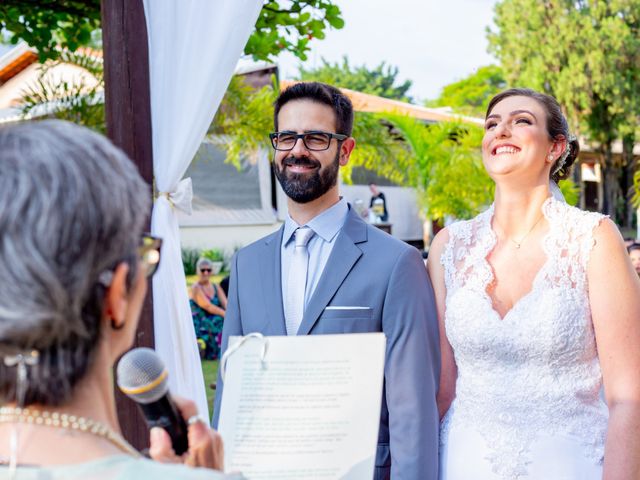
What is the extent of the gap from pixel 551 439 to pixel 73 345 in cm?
A: 197

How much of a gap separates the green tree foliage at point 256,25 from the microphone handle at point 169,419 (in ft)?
14.7

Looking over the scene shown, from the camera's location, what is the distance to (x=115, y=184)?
4.09 ft

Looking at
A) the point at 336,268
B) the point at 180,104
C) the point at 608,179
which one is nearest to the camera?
the point at 336,268

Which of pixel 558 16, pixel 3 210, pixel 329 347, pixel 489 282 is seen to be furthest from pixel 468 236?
pixel 558 16

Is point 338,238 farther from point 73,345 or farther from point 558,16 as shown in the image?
point 558,16

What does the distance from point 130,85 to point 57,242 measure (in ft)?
8.68

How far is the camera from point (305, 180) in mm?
2775

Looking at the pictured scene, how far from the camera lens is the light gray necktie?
2.69 m

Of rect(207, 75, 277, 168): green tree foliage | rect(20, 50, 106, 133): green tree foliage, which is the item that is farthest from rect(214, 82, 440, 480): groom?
rect(207, 75, 277, 168): green tree foliage

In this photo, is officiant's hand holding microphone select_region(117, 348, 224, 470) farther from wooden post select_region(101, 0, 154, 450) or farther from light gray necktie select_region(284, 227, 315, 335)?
wooden post select_region(101, 0, 154, 450)

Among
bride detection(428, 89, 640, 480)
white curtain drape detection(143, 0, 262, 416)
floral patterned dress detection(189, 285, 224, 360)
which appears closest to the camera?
bride detection(428, 89, 640, 480)

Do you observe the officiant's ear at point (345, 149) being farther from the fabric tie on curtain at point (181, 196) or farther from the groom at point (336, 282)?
the fabric tie on curtain at point (181, 196)

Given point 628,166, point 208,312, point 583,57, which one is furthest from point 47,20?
point 628,166

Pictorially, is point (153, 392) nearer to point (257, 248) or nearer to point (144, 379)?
point (144, 379)
